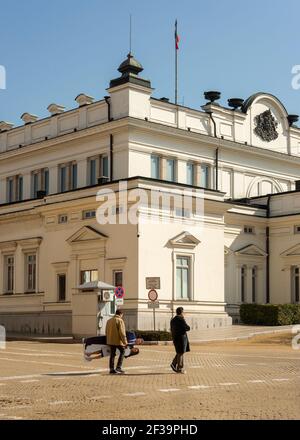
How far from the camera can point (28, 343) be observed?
37.3 meters

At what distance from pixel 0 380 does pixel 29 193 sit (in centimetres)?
3612

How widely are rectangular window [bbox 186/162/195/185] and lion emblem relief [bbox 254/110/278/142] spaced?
7.32 metres

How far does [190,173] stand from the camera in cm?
5088

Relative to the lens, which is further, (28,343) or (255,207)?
(255,207)

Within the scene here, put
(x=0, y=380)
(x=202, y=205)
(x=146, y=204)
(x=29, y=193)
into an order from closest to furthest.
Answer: (x=0, y=380), (x=146, y=204), (x=202, y=205), (x=29, y=193)

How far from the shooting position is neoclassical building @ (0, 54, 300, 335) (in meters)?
41.2

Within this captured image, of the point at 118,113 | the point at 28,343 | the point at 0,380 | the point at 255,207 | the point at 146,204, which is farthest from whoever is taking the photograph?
the point at 255,207

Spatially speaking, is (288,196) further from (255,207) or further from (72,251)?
(72,251)

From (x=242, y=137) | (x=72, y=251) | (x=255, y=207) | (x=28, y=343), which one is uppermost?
(x=242, y=137)

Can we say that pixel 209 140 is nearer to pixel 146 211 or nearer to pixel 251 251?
pixel 251 251

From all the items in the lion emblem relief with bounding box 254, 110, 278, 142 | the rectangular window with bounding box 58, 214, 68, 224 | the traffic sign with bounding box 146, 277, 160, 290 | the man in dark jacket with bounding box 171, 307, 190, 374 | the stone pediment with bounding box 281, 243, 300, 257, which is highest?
the lion emblem relief with bounding box 254, 110, 278, 142

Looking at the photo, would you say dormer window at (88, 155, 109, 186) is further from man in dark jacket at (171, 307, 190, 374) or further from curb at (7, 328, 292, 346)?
man in dark jacket at (171, 307, 190, 374)

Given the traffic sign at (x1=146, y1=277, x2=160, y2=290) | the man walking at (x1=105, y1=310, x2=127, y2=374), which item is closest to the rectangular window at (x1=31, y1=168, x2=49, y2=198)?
the traffic sign at (x1=146, y1=277, x2=160, y2=290)
